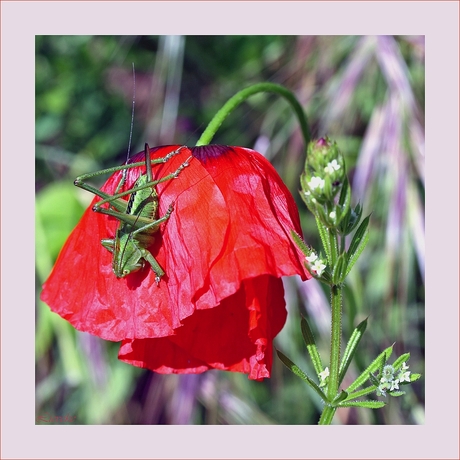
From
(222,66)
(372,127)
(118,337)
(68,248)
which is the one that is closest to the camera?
(118,337)

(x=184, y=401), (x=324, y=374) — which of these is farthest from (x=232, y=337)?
(x=184, y=401)

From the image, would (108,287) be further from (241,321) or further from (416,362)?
(416,362)

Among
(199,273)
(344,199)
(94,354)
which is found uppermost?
(344,199)

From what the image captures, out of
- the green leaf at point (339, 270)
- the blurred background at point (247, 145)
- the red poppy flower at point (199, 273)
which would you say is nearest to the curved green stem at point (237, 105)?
the red poppy flower at point (199, 273)

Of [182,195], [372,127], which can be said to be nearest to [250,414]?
[372,127]

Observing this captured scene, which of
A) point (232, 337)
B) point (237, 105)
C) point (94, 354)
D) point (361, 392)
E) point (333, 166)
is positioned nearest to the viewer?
point (333, 166)

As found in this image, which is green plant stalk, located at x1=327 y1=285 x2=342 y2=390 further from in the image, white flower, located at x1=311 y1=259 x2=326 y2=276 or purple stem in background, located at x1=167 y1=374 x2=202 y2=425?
purple stem in background, located at x1=167 y1=374 x2=202 y2=425

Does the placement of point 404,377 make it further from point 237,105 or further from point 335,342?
point 237,105

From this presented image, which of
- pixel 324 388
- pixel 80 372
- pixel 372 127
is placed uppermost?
pixel 372 127
